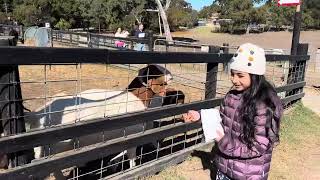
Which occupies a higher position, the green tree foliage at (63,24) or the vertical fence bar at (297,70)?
the vertical fence bar at (297,70)

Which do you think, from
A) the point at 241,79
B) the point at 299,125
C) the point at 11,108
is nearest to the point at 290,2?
the point at 299,125

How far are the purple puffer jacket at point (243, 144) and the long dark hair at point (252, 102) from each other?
0.03 meters

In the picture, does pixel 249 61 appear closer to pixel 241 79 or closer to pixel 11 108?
pixel 241 79


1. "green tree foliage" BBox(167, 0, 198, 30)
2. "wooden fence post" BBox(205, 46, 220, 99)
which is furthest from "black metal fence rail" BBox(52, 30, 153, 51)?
"green tree foliage" BBox(167, 0, 198, 30)

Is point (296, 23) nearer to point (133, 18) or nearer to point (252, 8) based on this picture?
point (133, 18)

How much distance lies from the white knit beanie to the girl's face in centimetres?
4

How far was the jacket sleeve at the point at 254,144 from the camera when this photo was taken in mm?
3305

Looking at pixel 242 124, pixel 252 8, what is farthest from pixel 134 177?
pixel 252 8

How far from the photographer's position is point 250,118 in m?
3.33

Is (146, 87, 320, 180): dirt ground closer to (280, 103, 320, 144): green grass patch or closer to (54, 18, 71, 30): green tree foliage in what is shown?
(280, 103, 320, 144): green grass patch

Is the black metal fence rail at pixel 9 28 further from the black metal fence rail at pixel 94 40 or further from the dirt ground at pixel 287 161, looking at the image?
the dirt ground at pixel 287 161

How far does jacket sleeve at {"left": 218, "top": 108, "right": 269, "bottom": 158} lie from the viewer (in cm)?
330

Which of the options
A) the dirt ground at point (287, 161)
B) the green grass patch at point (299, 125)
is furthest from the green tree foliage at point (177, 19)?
the dirt ground at point (287, 161)

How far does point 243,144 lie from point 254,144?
0.10m
